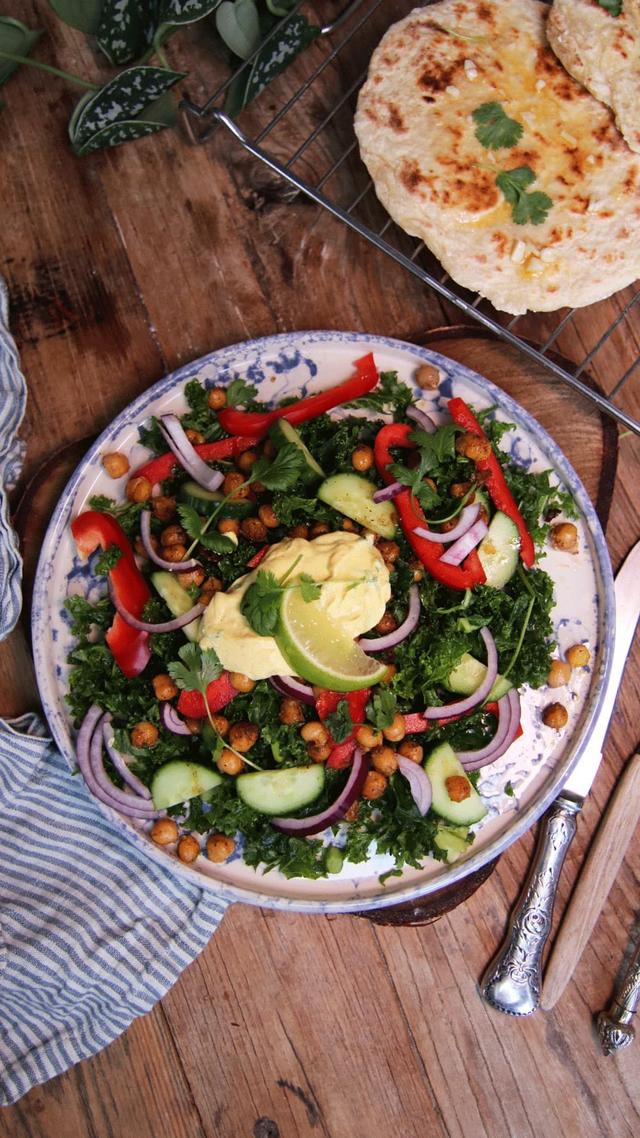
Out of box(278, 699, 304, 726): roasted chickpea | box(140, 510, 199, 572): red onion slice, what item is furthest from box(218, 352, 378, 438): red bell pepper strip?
box(278, 699, 304, 726): roasted chickpea

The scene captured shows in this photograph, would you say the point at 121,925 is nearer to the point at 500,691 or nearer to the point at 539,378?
the point at 500,691

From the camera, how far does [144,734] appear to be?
357cm

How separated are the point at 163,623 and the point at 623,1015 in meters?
2.79

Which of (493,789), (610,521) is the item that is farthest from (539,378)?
(493,789)

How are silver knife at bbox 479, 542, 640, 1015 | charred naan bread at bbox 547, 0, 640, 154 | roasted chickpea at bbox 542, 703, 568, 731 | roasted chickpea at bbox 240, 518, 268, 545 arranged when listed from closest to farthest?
charred naan bread at bbox 547, 0, 640, 154 < roasted chickpea at bbox 240, 518, 268, 545 < roasted chickpea at bbox 542, 703, 568, 731 < silver knife at bbox 479, 542, 640, 1015

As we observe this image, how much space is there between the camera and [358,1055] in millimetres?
4004

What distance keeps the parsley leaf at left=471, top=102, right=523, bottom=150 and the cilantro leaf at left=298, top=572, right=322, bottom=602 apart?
1.87 meters

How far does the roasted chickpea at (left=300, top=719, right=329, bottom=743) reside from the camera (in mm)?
3564

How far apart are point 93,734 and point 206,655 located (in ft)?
2.14

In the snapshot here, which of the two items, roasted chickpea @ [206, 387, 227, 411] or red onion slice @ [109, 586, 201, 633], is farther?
roasted chickpea @ [206, 387, 227, 411]

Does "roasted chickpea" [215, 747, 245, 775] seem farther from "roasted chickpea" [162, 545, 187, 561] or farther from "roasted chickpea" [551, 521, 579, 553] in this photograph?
"roasted chickpea" [551, 521, 579, 553]

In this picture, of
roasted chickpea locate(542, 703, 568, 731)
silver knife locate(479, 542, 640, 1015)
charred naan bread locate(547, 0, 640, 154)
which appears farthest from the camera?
silver knife locate(479, 542, 640, 1015)

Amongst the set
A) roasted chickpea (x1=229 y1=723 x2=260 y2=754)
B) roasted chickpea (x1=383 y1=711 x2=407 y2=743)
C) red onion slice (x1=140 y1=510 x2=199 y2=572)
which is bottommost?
roasted chickpea (x1=229 y1=723 x2=260 y2=754)

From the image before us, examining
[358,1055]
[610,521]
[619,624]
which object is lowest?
[358,1055]
